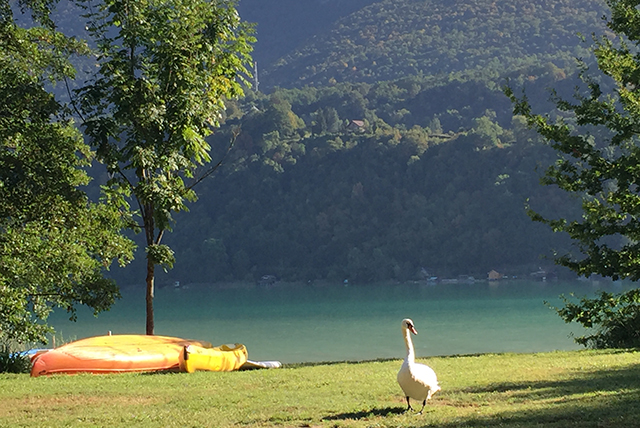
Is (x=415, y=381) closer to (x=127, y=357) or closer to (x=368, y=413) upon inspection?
(x=368, y=413)

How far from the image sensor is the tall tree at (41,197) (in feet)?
44.6

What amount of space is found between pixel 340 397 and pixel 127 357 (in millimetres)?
5170

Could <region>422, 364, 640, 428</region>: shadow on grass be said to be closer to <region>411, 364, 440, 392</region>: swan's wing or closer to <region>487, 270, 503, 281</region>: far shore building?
<region>411, 364, 440, 392</region>: swan's wing

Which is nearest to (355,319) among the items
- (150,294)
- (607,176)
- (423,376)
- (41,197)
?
(150,294)

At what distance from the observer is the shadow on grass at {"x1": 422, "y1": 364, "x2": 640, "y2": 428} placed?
782 cm

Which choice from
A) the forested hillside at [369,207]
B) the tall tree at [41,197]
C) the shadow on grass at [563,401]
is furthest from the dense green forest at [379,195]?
the shadow on grass at [563,401]

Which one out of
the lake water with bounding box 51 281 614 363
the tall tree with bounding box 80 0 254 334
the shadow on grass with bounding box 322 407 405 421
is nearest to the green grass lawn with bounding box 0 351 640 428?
the shadow on grass with bounding box 322 407 405 421

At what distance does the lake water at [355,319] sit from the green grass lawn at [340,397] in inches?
602

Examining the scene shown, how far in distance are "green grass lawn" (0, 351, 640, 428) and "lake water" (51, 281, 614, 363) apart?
50.1ft

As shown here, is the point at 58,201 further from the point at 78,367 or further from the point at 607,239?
the point at 607,239

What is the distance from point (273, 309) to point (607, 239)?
3076cm

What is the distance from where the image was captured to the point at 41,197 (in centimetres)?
1405

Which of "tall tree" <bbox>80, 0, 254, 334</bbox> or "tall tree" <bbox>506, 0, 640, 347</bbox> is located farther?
"tall tree" <bbox>80, 0, 254, 334</bbox>

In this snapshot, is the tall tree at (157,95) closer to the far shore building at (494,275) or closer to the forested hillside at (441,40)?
the far shore building at (494,275)
